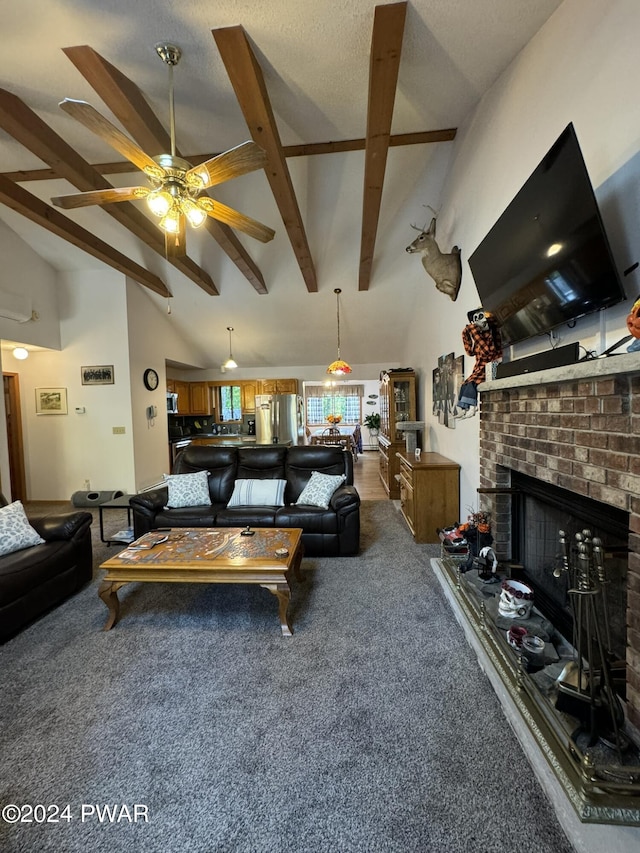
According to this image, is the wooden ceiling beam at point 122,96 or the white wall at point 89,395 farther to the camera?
the white wall at point 89,395

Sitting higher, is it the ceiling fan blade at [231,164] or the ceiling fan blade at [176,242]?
the ceiling fan blade at [231,164]

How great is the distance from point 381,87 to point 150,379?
5134 mm

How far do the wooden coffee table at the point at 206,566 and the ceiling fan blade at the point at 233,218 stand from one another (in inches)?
87.3

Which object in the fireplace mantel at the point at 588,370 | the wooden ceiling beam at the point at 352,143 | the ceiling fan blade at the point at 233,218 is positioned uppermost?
the wooden ceiling beam at the point at 352,143

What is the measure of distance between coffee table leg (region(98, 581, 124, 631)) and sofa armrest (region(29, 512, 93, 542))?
0.73 metres

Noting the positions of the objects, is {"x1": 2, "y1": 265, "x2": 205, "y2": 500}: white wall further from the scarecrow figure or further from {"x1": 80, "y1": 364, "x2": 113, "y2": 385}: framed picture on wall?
the scarecrow figure

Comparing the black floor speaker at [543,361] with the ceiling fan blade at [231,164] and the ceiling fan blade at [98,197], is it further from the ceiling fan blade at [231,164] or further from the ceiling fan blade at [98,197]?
the ceiling fan blade at [98,197]

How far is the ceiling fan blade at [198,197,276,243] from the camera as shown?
7.27 feet

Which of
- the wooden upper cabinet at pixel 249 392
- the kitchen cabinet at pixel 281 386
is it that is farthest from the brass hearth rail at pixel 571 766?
the wooden upper cabinet at pixel 249 392

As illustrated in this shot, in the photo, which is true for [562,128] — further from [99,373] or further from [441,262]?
[99,373]

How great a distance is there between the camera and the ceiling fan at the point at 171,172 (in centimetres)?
181

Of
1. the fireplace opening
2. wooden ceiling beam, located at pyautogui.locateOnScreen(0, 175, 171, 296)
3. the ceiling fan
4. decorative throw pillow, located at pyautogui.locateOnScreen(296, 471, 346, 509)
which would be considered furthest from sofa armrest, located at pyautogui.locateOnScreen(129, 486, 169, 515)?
the fireplace opening

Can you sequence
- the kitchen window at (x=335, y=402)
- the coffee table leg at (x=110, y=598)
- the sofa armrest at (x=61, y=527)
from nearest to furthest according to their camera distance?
the coffee table leg at (x=110, y=598)
the sofa armrest at (x=61, y=527)
the kitchen window at (x=335, y=402)

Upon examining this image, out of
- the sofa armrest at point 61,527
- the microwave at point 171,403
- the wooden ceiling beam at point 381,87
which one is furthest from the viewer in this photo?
the microwave at point 171,403
